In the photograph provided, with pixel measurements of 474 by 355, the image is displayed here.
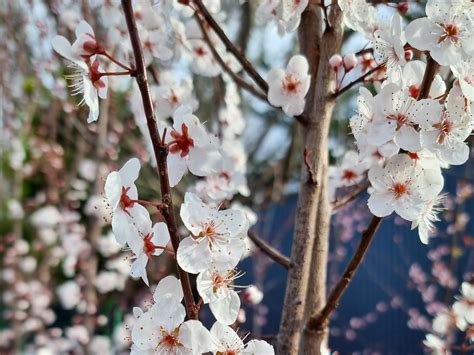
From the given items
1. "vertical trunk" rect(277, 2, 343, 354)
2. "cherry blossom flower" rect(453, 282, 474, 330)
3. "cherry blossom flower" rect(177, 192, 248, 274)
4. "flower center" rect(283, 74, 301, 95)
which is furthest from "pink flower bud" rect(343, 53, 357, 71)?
"cherry blossom flower" rect(453, 282, 474, 330)

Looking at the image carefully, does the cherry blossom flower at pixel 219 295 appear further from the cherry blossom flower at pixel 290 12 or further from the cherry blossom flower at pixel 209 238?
the cherry blossom flower at pixel 290 12

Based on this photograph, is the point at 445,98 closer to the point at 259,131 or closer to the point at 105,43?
the point at 105,43

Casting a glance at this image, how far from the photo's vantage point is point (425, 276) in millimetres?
4203

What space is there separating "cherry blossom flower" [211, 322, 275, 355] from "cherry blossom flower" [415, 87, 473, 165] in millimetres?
364

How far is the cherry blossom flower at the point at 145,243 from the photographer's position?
2.43 ft

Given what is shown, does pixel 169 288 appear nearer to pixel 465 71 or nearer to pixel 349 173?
pixel 465 71

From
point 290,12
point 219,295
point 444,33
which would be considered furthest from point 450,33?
point 219,295

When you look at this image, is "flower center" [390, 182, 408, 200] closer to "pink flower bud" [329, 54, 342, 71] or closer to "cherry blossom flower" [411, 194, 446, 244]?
"cherry blossom flower" [411, 194, 446, 244]

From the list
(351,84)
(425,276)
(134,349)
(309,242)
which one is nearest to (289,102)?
(351,84)

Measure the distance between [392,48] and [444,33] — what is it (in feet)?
0.36

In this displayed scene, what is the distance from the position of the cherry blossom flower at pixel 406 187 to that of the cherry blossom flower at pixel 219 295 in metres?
0.27

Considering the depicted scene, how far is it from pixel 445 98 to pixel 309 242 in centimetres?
36

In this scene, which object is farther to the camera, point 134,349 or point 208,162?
point 208,162

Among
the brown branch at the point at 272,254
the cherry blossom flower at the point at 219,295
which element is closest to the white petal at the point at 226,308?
the cherry blossom flower at the point at 219,295
